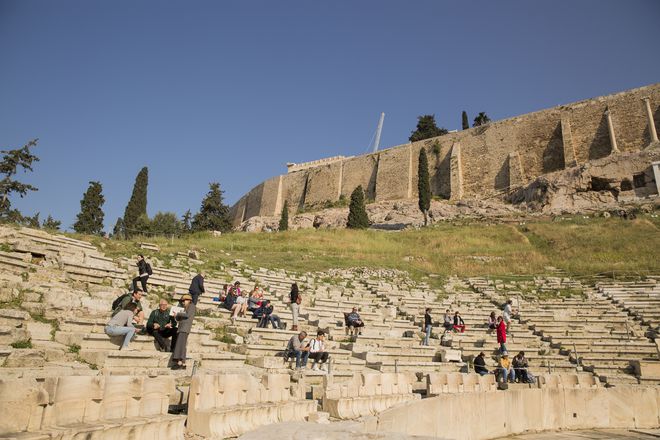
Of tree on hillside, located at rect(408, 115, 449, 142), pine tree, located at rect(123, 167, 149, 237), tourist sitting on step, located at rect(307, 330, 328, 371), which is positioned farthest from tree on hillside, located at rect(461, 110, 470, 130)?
tourist sitting on step, located at rect(307, 330, 328, 371)

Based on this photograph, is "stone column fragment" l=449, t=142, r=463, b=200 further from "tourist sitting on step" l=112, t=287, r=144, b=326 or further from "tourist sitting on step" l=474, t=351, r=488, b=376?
"tourist sitting on step" l=112, t=287, r=144, b=326

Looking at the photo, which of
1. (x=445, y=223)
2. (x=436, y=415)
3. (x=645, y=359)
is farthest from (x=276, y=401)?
(x=445, y=223)

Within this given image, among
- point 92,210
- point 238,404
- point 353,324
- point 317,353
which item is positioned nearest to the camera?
point 238,404

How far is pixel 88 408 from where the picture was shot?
3.35 meters

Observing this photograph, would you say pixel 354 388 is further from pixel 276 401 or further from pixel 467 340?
pixel 467 340

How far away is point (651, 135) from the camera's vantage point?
37.4 meters

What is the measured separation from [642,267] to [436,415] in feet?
63.0

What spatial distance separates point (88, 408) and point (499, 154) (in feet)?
157

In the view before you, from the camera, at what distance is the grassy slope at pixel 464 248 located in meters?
22.3

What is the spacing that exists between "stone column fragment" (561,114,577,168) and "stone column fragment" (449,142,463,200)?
9767mm

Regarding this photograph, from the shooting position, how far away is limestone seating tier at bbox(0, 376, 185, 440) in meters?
2.90

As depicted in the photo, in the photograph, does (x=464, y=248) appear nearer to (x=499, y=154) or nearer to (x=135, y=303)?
(x=499, y=154)

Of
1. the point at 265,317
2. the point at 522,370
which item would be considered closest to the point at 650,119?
the point at 522,370

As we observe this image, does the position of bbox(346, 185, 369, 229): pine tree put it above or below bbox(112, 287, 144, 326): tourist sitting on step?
above
